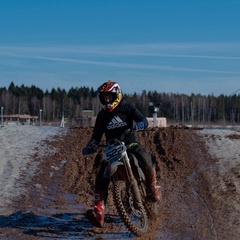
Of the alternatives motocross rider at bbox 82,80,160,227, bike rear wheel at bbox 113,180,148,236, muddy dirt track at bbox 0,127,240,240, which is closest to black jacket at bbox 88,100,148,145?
motocross rider at bbox 82,80,160,227

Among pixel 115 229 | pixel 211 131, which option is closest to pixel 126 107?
pixel 115 229

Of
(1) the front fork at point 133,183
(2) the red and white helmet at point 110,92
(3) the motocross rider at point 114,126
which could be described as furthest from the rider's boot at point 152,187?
(2) the red and white helmet at point 110,92

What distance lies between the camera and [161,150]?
44.8 feet

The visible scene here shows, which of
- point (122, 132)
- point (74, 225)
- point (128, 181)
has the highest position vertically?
point (122, 132)

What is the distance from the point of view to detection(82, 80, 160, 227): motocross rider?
7.19 metres

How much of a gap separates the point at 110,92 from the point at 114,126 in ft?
1.75

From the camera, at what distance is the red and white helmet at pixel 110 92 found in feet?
Answer: 23.5

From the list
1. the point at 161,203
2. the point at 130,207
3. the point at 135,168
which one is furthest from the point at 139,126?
the point at 161,203

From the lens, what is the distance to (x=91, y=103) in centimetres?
8381

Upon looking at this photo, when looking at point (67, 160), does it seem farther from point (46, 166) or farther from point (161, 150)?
point (161, 150)

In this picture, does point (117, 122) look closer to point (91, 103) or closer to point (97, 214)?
point (97, 214)

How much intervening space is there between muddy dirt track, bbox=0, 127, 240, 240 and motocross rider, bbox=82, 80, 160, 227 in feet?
1.91

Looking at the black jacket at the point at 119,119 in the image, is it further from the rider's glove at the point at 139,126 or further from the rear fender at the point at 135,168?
the rear fender at the point at 135,168

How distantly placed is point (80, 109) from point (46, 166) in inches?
2715
